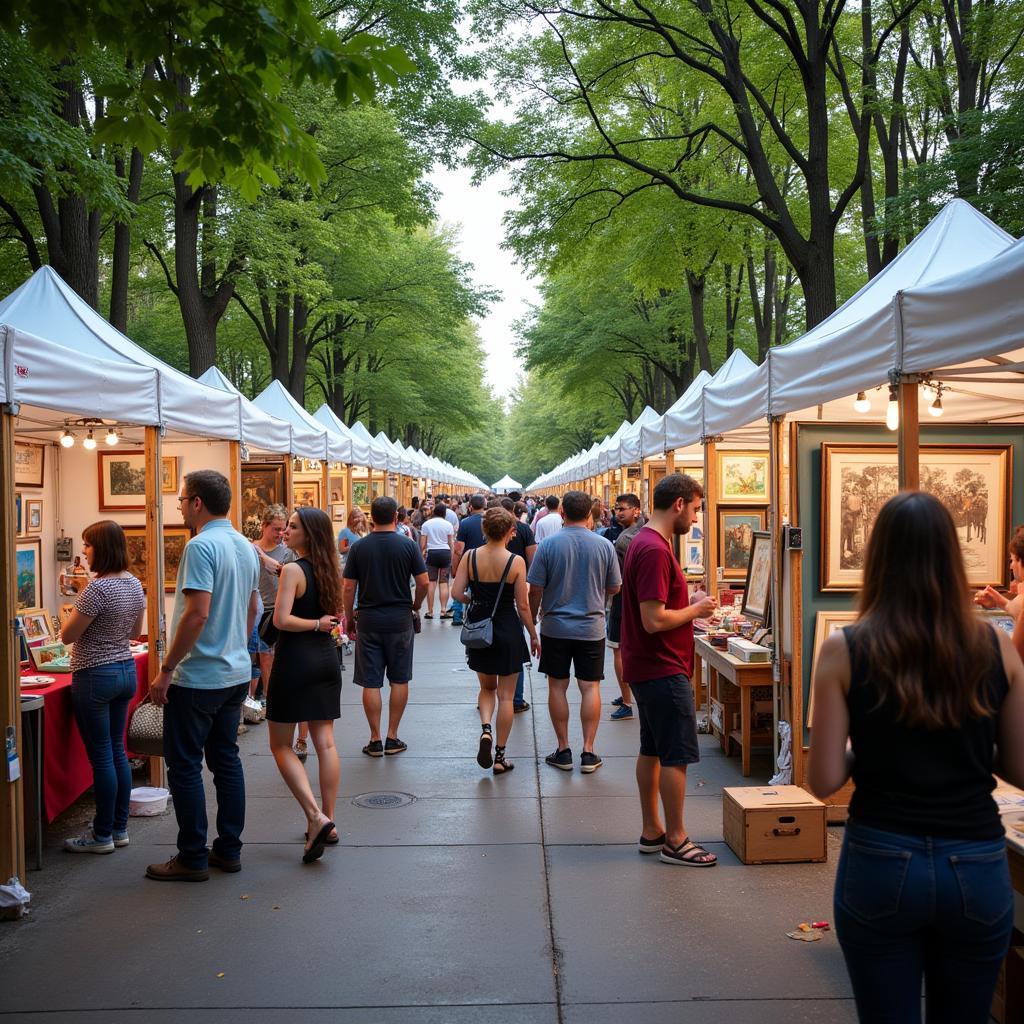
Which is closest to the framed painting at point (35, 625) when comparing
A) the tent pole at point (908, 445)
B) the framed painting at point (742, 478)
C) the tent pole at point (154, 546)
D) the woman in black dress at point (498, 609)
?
the tent pole at point (154, 546)

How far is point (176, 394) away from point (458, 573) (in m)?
2.52

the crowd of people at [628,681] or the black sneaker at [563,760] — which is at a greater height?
the crowd of people at [628,681]

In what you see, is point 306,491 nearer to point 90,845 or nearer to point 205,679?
point 90,845

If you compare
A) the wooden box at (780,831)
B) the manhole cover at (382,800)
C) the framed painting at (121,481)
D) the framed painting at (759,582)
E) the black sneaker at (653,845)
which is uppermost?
the framed painting at (121,481)

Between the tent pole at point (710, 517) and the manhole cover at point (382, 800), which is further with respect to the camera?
the tent pole at point (710, 517)

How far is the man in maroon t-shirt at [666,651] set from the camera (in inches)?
203

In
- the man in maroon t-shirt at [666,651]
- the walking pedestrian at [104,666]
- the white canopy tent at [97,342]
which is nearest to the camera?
the man in maroon t-shirt at [666,651]

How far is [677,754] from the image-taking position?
5.21 metres

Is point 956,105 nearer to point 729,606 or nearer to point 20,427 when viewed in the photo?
point 729,606

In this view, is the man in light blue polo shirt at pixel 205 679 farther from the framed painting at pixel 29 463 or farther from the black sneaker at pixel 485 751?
the framed painting at pixel 29 463

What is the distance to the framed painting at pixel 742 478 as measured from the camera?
10.2 m

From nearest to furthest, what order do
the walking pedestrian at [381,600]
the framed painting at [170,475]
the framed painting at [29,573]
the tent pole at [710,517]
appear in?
the framed painting at [29,573] < the walking pedestrian at [381,600] < the tent pole at [710,517] < the framed painting at [170,475]

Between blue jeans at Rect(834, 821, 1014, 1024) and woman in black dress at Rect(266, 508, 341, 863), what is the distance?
3.68 meters

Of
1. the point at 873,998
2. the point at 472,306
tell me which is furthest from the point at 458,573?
the point at 472,306
